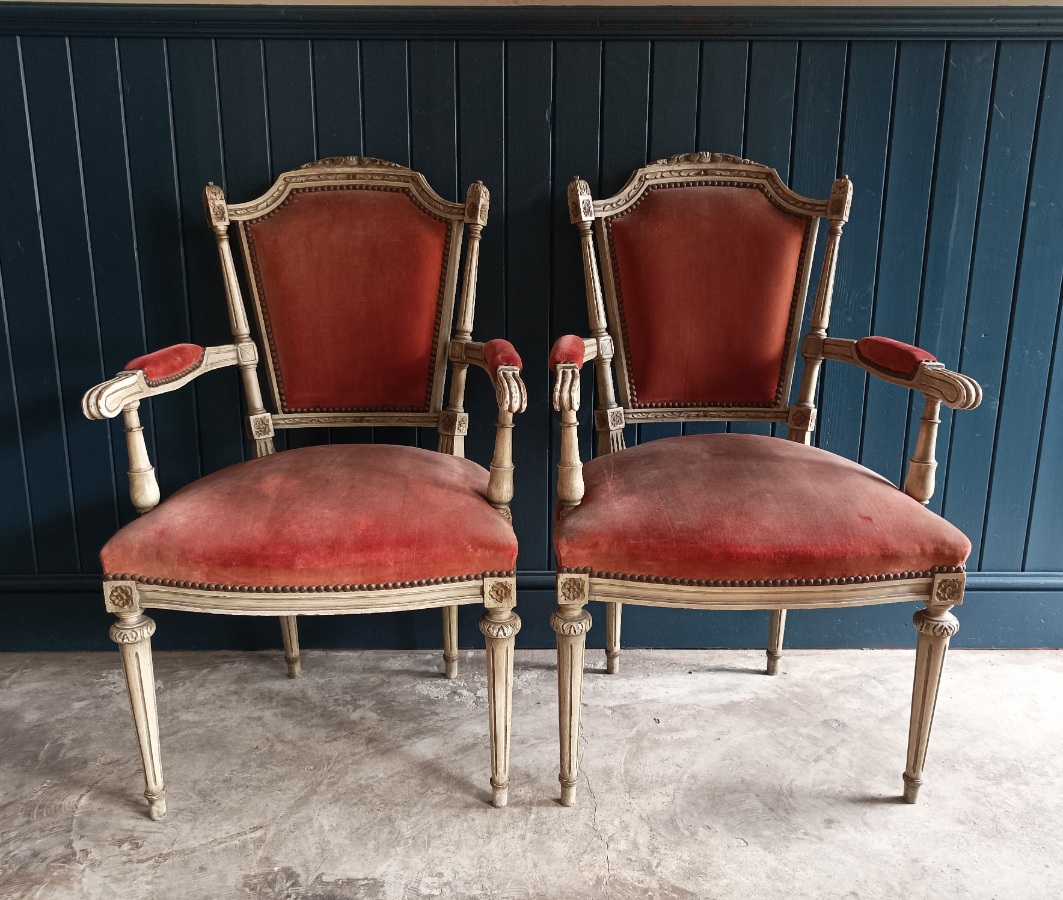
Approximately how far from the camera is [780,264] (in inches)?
72.5

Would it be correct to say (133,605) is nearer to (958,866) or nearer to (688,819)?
(688,819)

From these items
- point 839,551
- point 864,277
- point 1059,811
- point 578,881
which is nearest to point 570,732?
point 578,881

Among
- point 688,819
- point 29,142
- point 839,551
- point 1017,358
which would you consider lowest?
point 688,819

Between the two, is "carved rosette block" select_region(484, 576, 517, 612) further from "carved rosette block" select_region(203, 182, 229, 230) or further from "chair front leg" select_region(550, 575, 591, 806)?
"carved rosette block" select_region(203, 182, 229, 230)

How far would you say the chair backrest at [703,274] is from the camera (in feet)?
6.03

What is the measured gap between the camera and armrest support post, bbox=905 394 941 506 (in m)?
1.50

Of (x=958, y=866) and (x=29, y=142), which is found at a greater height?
(x=29, y=142)

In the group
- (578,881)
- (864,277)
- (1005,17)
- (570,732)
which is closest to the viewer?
(578,881)

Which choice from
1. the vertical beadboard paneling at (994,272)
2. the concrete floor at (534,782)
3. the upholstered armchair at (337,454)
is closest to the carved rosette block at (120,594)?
the upholstered armchair at (337,454)

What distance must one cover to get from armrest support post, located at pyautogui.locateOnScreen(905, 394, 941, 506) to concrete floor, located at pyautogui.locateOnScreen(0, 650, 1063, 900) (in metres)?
0.57

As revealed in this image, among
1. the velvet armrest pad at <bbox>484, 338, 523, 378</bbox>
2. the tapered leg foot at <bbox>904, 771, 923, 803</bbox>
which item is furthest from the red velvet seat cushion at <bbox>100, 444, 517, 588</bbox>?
the tapered leg foot at <bbox>904, 771, 923, 803</bbox>

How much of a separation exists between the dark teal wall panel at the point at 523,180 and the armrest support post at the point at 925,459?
604 millimetres

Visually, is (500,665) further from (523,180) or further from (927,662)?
(523,180)

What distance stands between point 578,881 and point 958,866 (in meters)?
0.62
